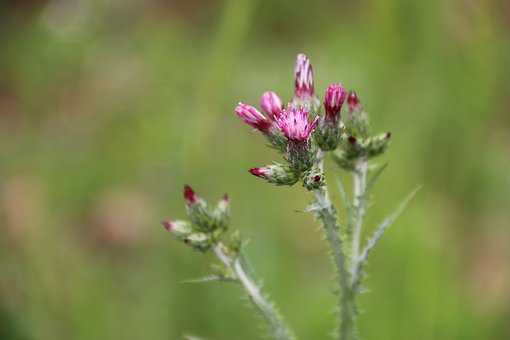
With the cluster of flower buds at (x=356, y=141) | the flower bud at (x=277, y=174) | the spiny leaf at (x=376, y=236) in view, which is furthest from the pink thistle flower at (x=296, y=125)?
the spiny leaf at (x=376, y=236)

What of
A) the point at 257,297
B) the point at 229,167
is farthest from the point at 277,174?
the point at 229,167

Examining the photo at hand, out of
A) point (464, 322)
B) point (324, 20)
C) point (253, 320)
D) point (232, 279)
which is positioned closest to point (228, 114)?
point (324, 20)

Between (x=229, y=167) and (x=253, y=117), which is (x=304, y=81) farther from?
(x=229, y=167)

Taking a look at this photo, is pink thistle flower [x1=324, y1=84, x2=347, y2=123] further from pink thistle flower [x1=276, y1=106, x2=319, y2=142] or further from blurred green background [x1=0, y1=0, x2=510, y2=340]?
blurred green background [x1=0, y1=0, x2=510, y2=340]

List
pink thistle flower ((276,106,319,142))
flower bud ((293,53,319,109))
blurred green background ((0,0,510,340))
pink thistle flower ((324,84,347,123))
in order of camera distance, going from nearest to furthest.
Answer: pink thistle flower ((276,106,319,142)) → pink thistle flower ((324,84,347,123)) → flower bud ((293,53,319,109)) → blurred green background ((0,0,510,340))

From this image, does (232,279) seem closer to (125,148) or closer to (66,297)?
(66,297)

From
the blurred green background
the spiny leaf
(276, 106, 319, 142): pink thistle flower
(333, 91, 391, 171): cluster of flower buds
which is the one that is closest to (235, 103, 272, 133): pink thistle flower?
(276, 106, 319, 142): pink thistle flower
